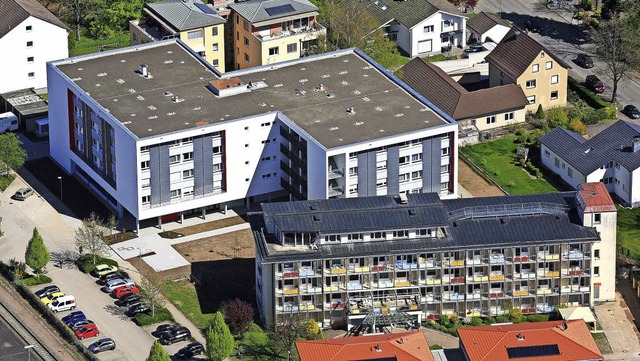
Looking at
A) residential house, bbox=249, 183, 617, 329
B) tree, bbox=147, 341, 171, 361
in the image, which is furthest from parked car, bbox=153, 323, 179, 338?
tree, bbox=147, 341, 171, 361

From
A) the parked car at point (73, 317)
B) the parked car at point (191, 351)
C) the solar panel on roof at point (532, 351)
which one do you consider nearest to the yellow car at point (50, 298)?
the parked car at point (73, 317)

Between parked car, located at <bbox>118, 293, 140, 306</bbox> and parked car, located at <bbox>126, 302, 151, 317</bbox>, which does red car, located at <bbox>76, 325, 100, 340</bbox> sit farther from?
parked car, located at <bbox>118, 293, 140, 306</bbox>

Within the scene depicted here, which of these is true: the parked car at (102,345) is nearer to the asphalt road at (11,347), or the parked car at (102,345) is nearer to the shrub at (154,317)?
the shrub at (154,317)

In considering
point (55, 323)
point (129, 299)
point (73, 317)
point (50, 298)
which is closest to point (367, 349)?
point (129, 299)

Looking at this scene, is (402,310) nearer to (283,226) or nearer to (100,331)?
(283,226)

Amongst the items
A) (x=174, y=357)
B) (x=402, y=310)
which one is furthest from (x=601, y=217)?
(x=174, y=357)

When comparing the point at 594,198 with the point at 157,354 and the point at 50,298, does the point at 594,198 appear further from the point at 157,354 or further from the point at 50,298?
the point at 50,298

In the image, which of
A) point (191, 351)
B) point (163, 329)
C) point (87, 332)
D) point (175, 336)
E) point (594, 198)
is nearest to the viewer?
point (191, 351)
